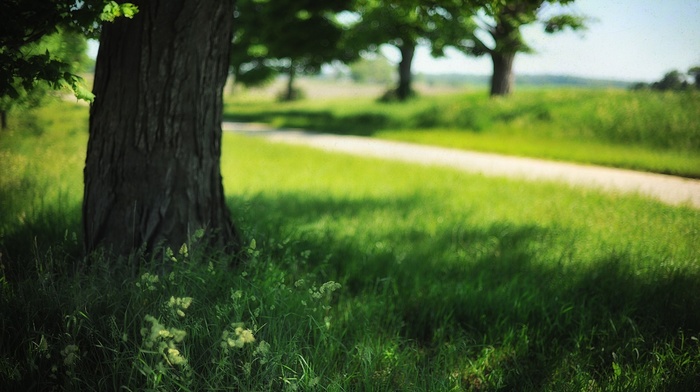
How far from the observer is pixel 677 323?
3.02 meters

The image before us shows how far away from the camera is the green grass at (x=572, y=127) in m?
9.75

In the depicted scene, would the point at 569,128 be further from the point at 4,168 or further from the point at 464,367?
the point at 4,168

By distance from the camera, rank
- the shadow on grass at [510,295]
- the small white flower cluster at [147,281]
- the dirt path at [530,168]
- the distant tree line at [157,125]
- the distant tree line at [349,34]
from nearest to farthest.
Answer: the small white flower cluster at [147,281]
the shadow on grass at [510,295]
the distant tree line at [157,125]
the dirt path at [530,168]
the distant tree line at [349,34]

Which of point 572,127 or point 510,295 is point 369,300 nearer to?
point 510,295

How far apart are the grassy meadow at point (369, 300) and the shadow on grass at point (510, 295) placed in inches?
0.7

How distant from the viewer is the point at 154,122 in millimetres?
3051

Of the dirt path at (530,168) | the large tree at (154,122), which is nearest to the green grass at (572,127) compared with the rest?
the dirt path at (530,168)

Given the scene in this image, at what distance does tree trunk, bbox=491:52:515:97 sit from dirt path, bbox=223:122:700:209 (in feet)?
22.0

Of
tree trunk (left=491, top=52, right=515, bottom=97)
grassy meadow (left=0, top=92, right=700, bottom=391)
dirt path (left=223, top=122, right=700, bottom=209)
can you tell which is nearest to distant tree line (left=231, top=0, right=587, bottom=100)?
tree trunk (left=491, top=52, right=515, bottom=97)

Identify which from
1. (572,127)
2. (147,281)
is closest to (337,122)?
(572,127)

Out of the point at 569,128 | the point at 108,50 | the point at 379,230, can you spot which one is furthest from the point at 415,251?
the point at 569,128

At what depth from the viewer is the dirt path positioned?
660 centimetres

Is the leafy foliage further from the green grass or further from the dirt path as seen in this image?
the green grass

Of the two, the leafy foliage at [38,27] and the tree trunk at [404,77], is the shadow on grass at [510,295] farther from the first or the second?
the tree trunk at [404,77]
